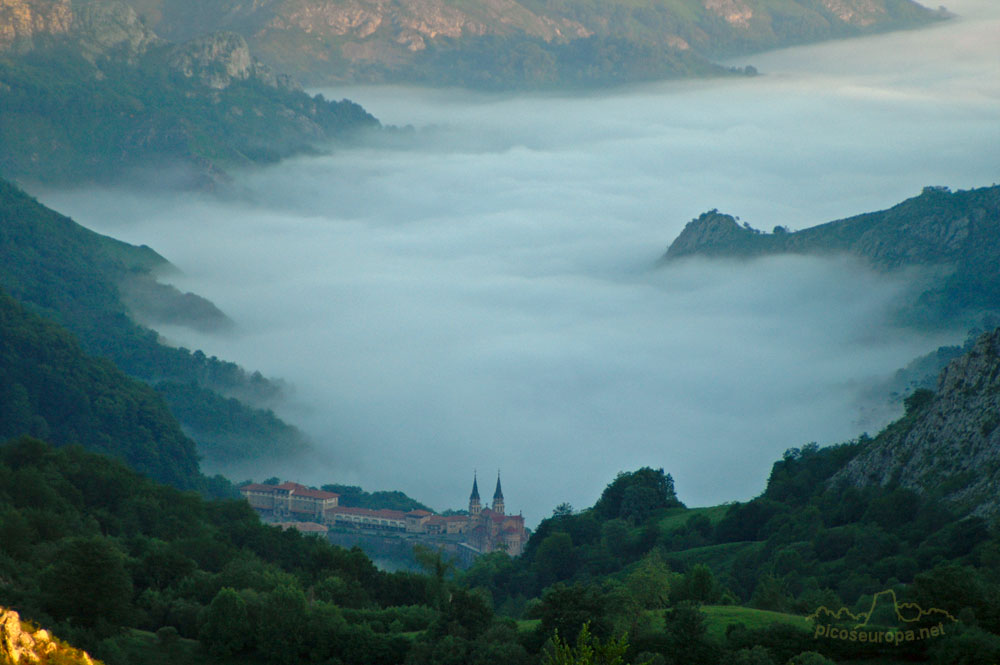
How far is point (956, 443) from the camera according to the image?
7750 cm

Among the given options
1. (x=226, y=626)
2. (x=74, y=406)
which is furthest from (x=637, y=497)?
(x=74, y=406)

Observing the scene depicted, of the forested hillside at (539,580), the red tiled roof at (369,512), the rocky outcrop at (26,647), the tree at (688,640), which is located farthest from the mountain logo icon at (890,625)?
the red tiled roof at (369,512)

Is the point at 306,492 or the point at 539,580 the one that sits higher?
the point at 306,492

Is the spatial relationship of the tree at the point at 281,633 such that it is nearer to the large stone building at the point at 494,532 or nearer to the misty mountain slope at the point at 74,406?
the misty mountain slope at the point at 74,406

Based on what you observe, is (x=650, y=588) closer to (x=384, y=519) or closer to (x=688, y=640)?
(x=688, y=640)

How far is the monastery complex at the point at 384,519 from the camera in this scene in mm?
156125

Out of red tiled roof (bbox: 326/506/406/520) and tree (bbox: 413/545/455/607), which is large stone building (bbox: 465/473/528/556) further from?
tree (bbox: 413/545/455/607)

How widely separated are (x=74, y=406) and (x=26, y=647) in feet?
427

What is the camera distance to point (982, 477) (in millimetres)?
73625

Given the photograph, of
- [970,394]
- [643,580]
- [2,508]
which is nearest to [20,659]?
[643,580]

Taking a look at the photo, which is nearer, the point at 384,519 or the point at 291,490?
the point at 384,519

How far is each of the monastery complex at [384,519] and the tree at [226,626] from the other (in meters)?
101

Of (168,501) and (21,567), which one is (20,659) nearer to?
(21,567)

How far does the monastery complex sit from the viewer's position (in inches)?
6147
